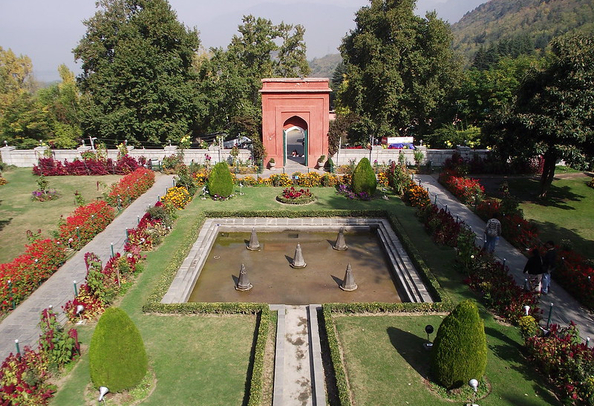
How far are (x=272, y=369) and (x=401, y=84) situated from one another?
85.4 ft

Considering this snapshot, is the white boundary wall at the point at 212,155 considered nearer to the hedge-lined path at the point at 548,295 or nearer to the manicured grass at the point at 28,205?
the manicured grass at the point at 28,205

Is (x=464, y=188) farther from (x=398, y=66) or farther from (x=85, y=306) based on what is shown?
(x=85, y=306)

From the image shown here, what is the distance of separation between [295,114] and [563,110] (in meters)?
15.2

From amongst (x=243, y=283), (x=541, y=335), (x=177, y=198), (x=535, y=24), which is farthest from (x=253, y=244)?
(x=535, y=24)

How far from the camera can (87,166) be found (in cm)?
2547

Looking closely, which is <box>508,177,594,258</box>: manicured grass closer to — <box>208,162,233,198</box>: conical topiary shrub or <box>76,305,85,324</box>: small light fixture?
<box>208,162,233,198</box>: conical topiary shrub

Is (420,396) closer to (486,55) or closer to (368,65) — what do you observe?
(368,65)

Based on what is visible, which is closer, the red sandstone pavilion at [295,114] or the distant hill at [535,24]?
the red sandstone pavilion at [295,114]

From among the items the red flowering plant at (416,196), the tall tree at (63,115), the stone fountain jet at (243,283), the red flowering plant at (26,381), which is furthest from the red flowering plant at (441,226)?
the tall tree at (63,115)

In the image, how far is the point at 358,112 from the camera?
32.5 m

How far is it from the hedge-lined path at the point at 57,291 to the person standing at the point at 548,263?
13053 millimetres

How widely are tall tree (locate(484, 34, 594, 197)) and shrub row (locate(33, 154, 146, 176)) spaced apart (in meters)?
21.5

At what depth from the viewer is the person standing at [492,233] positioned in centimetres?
1349

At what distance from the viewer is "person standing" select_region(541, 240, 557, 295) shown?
37.2 ft
